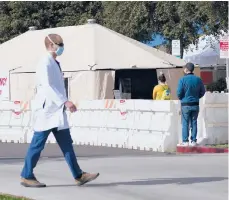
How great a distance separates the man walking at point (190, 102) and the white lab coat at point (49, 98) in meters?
6.22

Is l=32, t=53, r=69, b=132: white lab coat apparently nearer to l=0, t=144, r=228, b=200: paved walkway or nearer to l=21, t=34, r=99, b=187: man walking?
l=21, t=34, r=99, b=187: man walking

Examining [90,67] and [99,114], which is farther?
[90,67]

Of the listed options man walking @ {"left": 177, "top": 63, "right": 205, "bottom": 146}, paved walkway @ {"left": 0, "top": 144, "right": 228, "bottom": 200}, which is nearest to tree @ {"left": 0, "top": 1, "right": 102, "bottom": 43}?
man walking @ {"left": 177, "top": 63, "right": 205, "bottom": 146}

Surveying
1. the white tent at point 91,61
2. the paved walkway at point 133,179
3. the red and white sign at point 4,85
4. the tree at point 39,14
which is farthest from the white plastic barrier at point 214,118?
the tree at point 39,14

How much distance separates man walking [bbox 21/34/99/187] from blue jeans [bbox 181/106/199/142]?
5.90 metres

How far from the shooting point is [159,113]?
15.7 metres

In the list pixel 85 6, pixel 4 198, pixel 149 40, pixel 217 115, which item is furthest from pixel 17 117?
pixel 85 6

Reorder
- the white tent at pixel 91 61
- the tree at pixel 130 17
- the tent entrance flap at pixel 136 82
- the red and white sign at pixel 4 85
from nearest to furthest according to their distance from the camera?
the white tent at pixel 91 61 < the tent entrance flap at pixel 136 82 < the red and white sign at pixel 4 85 < the tree at pixel 130 17

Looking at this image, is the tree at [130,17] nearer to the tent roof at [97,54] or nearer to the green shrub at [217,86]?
the green shrub at [217,86]

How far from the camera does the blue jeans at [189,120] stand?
15.0 meters

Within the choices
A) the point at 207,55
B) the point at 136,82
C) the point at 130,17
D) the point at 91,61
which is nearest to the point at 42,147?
the point at 91,61

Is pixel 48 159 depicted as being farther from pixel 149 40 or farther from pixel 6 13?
pixel 6 13

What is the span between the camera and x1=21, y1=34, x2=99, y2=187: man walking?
896 centimetres

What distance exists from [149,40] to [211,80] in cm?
434
